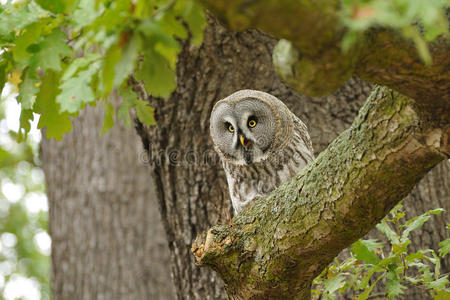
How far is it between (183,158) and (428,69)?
2239 millimetres

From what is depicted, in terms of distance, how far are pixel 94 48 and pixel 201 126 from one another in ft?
6.78

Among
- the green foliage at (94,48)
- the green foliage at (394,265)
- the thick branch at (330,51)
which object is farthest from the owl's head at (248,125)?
the thick branch at (330,51)

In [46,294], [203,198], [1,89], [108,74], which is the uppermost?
[108,74]

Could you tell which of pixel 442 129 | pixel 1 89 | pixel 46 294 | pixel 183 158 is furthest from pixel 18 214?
pixel 442 129

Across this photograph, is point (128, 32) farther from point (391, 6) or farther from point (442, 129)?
point (442, 129)

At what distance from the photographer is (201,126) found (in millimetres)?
3779

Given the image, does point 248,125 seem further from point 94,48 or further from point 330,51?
point 330,51

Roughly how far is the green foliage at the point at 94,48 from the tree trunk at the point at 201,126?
1.43 m

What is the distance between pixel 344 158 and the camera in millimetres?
2100

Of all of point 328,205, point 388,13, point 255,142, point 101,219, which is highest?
point 388,13

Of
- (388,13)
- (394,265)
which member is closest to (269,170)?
(394,265)

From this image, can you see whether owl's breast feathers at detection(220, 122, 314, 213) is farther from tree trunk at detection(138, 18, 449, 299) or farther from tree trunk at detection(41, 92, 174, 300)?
tree trunk at detection(41, 92, 174, 300)

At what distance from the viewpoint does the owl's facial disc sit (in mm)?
3697

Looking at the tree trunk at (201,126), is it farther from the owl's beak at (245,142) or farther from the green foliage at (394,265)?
the green foliage at (394,265)
